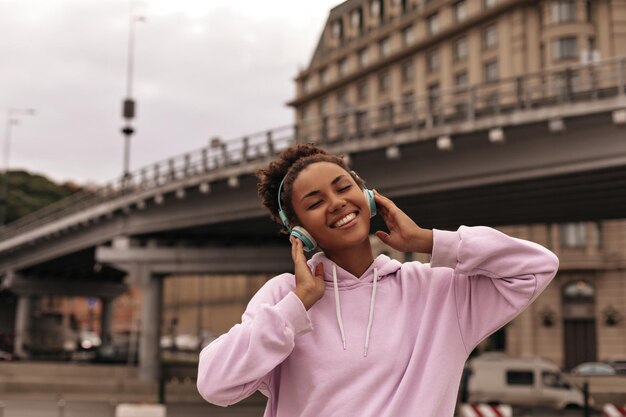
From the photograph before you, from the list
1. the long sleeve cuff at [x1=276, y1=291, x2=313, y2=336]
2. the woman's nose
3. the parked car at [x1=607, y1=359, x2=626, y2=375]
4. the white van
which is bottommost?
the parked car at [x1=607, y1=359, x2=626, y2=375]

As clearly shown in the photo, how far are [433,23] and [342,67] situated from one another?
1262 centimetres

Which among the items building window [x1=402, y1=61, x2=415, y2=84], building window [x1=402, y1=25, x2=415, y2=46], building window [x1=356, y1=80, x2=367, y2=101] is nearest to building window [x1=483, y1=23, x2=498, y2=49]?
building window [x1=402, y1=25, x2=415, y2=46]

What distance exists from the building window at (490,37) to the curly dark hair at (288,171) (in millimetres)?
57123

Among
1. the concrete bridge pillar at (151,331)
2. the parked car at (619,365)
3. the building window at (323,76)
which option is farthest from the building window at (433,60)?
the concrete bridge pillar at (151,331)

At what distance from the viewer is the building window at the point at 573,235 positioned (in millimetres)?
49688

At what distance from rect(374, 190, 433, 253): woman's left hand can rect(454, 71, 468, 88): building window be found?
5930cm

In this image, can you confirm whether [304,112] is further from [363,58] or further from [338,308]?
[338,308]

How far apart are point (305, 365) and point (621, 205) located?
26.1 meters

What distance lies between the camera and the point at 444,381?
7.82 feet

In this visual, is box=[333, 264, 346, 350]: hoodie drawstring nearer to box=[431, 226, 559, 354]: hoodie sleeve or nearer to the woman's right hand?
the woman's right hand

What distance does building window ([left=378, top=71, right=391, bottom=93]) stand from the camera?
67.6 m

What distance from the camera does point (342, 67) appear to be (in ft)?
240

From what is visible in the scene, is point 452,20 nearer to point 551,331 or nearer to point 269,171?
point 551,331

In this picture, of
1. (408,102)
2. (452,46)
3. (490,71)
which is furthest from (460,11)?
(408,102)
